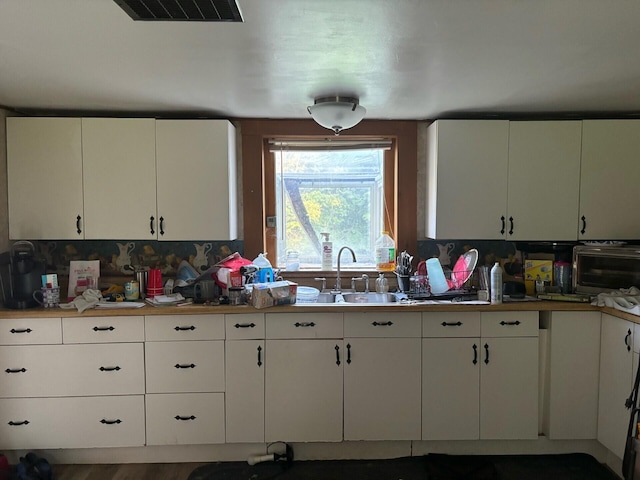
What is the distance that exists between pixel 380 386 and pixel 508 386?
797 millimetres

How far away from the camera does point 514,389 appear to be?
8.27 feet

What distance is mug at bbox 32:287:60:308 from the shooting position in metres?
2.46

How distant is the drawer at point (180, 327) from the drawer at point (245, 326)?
0.19ft

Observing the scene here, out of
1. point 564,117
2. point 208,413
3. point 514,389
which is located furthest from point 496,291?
point 208,413

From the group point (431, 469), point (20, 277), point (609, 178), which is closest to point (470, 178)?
point (609, 178)

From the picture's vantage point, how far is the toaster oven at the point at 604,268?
2.51 meters

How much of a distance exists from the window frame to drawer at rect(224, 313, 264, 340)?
68cm

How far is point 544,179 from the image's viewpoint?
273cm

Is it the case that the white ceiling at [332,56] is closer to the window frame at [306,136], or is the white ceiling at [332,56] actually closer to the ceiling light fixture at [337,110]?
the ceiling light fixture at [337,110]

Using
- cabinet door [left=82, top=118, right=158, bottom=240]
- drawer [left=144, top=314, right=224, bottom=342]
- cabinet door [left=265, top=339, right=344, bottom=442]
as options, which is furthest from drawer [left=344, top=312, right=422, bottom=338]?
cabinet door [left=82, top=118, right=158, bottom=240]

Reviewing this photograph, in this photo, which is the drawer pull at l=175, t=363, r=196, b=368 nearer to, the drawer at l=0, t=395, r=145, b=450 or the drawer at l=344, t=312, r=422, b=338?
the drawer at l=0, t=395, r=145, b=450

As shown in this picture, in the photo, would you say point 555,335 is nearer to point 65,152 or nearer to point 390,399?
point 390,399

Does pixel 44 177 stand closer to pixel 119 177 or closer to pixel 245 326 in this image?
pixel 119 177

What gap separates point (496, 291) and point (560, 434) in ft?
3.19
